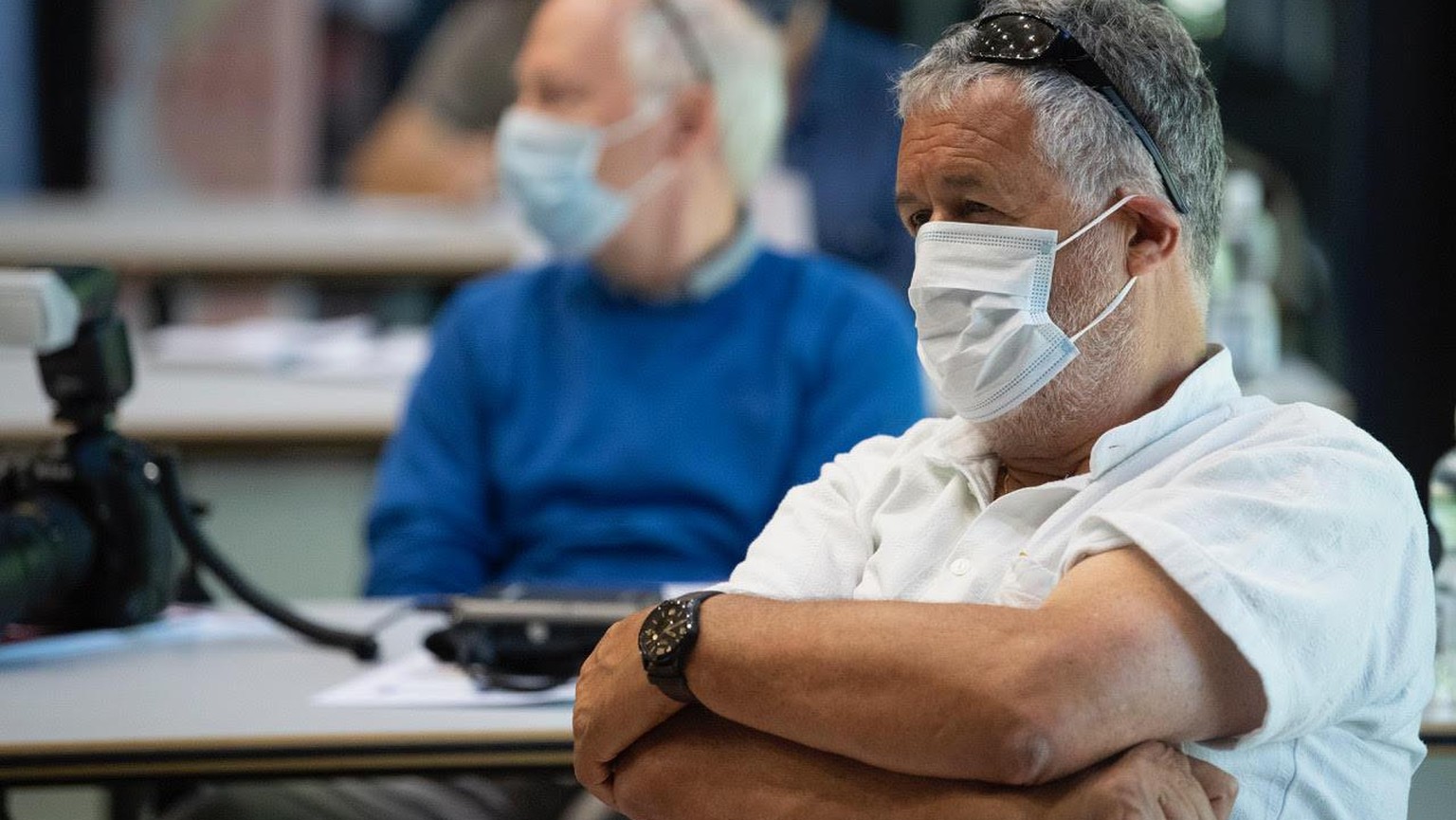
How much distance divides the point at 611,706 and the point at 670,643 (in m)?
0.10

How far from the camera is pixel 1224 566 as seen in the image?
3.62 feet

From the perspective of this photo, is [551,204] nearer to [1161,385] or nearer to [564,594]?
[564,594]

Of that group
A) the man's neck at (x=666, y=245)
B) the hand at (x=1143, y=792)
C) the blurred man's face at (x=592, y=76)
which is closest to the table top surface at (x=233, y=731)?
the hand at (x=1143, y=792)

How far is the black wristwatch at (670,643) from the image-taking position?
1.24m

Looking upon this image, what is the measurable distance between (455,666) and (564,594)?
134 millimetres

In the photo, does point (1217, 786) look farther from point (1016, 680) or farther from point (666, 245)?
point (666, 245)

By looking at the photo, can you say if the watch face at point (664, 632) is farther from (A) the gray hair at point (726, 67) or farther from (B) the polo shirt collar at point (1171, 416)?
(A) the gray hair at point (726, 67)

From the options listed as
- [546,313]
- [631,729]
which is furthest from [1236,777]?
[546,313]

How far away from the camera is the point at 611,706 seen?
4.27 feet

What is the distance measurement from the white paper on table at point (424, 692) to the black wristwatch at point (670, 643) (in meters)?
0.38

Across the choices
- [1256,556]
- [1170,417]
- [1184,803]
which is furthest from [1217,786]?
[1170,417]

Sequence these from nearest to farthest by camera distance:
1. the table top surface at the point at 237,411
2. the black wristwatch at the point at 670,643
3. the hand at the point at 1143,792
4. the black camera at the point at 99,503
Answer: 1. the hand at the point at 1143,792
2. the black wristwatch at the point at 670,643
3. the black camera at the point at 99,503
4. the table top surface at the point at 237,411

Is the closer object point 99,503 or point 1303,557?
point 1303,557

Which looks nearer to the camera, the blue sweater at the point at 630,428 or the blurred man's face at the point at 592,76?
the blue sweater at the point at 630,428
